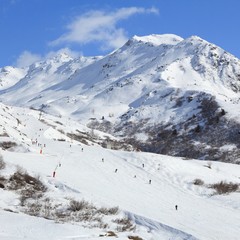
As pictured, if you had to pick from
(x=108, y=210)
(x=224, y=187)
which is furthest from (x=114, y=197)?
(x=224, y=187)

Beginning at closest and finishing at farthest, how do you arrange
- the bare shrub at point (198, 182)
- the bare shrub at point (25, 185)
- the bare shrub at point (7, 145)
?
the bare shrub at point (25, 185) → the bare shrub at point (198, 182) → the bare shrub at point (7, 145)

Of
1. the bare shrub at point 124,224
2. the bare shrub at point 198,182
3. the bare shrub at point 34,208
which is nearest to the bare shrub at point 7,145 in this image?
the bare shrub at point 198,182

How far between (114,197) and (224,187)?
17.8m

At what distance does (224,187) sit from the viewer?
48.9m

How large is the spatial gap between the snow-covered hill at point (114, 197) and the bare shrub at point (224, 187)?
13cm

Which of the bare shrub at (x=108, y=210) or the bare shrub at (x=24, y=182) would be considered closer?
the bare shrub at (x=108, y=210)

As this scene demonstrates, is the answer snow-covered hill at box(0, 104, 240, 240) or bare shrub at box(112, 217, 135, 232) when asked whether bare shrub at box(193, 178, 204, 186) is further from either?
bare shrub at box(112, 217, 135, 232)

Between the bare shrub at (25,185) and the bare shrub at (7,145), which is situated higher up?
the bare shrub at (7,145)

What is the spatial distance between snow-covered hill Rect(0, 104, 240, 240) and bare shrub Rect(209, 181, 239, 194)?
0.13m

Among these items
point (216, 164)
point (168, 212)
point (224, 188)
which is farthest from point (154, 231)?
point (216, 164)

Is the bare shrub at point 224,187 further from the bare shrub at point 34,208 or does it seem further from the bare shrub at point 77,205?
the bare shrub at point 34,208

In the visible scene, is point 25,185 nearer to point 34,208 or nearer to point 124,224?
point 34,208

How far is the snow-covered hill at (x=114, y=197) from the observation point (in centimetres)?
2289

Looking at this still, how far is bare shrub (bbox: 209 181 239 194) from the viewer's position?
153ft
